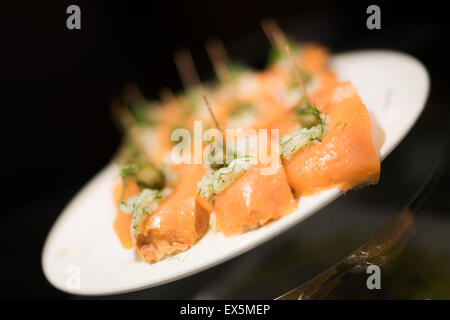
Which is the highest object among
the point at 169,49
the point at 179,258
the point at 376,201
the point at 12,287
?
the point at 169,49

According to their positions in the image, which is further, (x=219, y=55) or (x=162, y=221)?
(x=219, y=55)

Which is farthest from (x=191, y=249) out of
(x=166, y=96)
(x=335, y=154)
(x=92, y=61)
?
(x=92, y=61)

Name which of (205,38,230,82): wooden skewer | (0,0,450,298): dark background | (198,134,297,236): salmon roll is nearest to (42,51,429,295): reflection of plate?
(198,134,297,236): salmon roll

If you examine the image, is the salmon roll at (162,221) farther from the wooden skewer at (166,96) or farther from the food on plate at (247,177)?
the wooden skewer at (166,96)

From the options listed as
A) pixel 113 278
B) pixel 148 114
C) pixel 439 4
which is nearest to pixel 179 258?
pixel 113 278

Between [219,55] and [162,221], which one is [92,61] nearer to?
[219,55]
